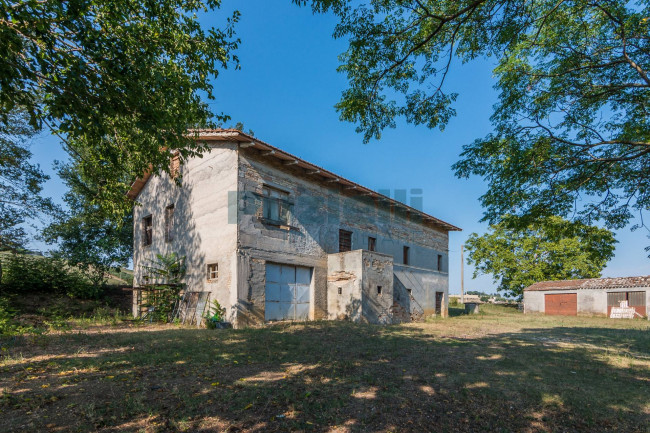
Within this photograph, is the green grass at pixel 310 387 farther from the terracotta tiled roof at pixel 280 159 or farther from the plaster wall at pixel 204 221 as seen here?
the terracotta tiled roof at pixel 280 159

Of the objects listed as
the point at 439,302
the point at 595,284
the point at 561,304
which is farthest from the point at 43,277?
the point at 595,284

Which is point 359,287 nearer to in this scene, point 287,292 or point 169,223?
point 287,292

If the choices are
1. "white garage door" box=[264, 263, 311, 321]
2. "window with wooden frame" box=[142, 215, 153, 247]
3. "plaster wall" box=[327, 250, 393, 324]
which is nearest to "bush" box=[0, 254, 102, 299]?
"window with wooden frame" box=[142, 215, 153, 247]

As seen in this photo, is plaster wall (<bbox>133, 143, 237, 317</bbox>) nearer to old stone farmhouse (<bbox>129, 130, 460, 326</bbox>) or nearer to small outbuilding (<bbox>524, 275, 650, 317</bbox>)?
old stone farmhouse (<bbox>129, 130, 460, 326</bbox>)

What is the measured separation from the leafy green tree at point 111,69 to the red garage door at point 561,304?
93.6 feet

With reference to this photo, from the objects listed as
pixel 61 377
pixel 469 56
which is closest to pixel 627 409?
pixel 469 56

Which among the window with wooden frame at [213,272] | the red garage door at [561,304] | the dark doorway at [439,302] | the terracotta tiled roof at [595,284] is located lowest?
the red garage door at [561,304]

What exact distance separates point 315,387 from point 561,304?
28237mm

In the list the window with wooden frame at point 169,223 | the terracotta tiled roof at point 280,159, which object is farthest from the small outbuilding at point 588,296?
the window with wooden frame at point 169,223

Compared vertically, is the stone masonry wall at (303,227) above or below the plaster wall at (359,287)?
above

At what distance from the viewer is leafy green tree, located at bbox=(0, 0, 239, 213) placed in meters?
4.39

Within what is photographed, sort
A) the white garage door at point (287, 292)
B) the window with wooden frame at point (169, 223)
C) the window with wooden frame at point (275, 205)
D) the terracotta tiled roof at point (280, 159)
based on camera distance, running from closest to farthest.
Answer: the terracotta tiled roof at point (280, 159) < the white garage door at point (287, 292) < the window with wooden frame at point (275, 205) < the window with wooden frame at point (169, 223)

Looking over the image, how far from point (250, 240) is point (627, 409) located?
9.69 metres

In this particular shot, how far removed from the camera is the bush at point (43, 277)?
49.1ft
